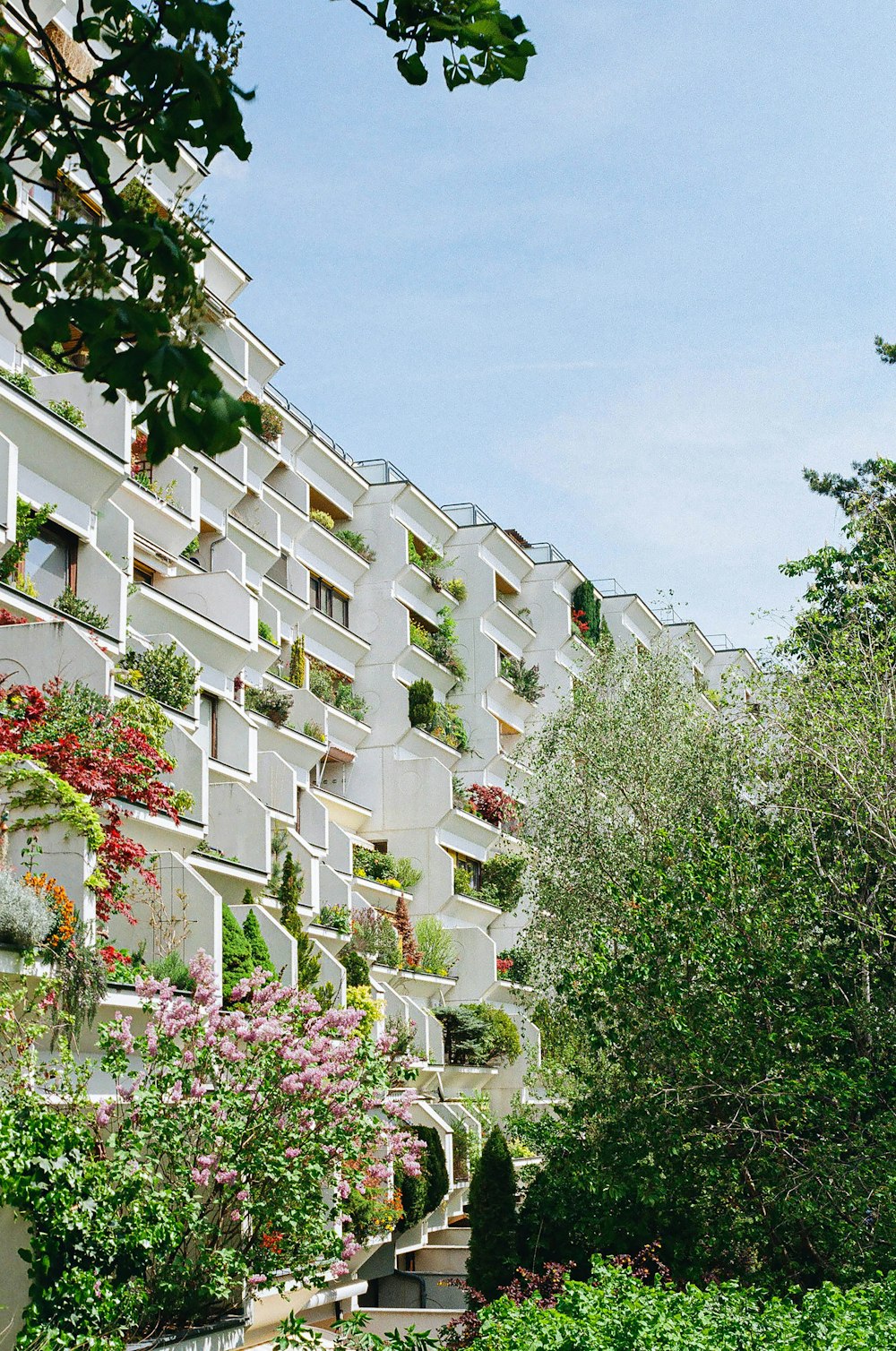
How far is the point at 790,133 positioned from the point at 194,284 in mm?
7420

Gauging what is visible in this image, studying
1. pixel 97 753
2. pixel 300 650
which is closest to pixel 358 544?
pixel 300 650

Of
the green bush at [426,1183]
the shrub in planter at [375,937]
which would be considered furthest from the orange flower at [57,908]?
the shrub in planter at [375,937]

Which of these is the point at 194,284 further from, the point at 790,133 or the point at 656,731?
the point at 656,731

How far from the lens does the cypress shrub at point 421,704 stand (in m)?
42.2

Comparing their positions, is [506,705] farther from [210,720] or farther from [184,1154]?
[184,1154]

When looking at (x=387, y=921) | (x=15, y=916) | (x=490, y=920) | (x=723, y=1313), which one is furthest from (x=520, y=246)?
(x=490, y=920)

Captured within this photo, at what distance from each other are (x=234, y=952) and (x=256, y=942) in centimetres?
142

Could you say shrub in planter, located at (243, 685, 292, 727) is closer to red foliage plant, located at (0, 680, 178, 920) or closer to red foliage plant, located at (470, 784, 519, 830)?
red foliage plant, located at (0, 680, 178, 920)

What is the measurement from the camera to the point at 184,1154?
17.5 metres

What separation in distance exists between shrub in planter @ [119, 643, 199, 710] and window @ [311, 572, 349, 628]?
14535mm

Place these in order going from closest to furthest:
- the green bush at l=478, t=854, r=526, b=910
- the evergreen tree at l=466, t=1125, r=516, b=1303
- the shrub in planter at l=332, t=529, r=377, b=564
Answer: the evergreen tree at l=466, t=1125, r=516, b=1303
the shrub in planter at l=332, t=529, r=377, b=564
the green bush at l=478, t=854, r=526, b=910

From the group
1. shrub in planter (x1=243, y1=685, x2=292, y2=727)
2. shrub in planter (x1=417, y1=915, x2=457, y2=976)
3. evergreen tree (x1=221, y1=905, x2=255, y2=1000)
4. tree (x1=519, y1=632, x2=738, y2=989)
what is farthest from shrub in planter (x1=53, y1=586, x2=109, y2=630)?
shrub in planter (x1=417, y1=915, x2=457, y2=976)

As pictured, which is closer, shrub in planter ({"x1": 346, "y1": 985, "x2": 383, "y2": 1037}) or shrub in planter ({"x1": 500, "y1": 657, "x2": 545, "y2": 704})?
shrub in planter ({"x1": 346, "y1": 985, "x2": 383, "y2": 1037})

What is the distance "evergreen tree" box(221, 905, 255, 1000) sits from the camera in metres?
23.9
